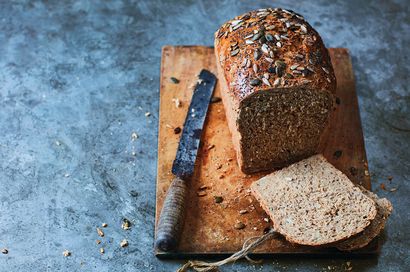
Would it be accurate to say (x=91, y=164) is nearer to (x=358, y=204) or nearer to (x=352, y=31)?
(x=358, y=204)

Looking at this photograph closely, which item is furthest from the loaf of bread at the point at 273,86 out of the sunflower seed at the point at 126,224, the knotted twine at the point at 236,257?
the sunflower seed at the point at 126,224

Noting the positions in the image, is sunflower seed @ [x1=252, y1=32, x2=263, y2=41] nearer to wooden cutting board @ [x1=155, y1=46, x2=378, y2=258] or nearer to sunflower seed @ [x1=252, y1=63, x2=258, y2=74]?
sunflower seed @ [x1=252, y1=63, x2=258, y2=74]

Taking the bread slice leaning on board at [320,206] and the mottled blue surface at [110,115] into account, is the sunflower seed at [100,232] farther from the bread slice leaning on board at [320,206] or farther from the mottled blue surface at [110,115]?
the bread slice leaning on board at [320,206]

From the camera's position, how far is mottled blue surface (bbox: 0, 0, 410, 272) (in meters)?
4.18

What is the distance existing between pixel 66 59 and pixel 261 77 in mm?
1862

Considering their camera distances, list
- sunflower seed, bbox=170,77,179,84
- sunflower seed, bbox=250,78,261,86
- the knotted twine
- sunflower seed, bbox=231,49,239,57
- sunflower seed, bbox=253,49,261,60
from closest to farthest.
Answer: the knotted twine, sunflower seed, bbox=250,78,261,86, sunflower seed, bbox=253,49,261,60, sunflower seed, bbox=231,49,239,57, sunflower seed, bbox=170,77,179,84

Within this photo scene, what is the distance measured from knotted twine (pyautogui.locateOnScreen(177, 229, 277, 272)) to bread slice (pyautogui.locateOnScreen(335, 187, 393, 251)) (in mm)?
447

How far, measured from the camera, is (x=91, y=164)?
180 inches

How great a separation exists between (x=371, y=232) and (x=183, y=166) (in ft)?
4.17

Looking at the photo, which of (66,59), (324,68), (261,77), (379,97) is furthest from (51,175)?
(379,97)

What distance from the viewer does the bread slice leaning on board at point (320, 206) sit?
157 inches

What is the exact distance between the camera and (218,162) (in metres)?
4.52

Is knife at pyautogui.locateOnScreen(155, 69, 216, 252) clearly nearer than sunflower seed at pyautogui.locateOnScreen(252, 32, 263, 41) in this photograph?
Yes

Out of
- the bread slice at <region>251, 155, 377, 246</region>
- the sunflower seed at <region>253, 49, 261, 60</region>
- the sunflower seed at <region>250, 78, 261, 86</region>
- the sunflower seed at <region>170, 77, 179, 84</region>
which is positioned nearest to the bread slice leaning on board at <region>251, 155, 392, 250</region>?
the bread slice at <region>251, 155, 377, 246</region>
